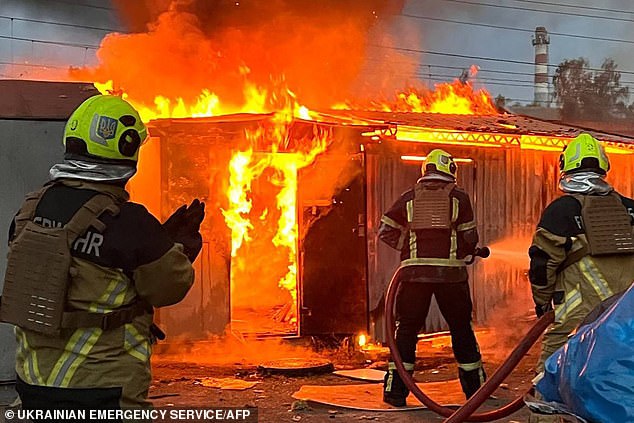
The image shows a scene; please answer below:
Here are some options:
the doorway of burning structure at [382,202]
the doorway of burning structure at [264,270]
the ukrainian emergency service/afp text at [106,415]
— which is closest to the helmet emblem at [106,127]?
the ukrainian emergency service/afp text at [106,415]

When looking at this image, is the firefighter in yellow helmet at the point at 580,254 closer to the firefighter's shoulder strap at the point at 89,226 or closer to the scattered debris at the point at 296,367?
the firefighter's shoulder strap at the point at 89,226

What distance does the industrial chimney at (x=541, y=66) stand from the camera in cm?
4059

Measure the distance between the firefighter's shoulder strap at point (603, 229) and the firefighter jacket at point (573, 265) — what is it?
0.01 meters

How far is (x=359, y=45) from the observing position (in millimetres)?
14914

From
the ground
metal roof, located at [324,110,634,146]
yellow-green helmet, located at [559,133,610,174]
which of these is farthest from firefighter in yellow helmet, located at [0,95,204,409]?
metal roof, located at [324,110,634,146]

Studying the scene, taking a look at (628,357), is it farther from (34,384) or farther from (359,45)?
(359,45)

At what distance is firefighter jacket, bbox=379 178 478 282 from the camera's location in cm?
596

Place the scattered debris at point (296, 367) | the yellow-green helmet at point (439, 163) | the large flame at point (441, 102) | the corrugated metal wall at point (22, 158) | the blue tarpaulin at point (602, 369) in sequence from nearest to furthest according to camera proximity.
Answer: the blue tarpaulin at point (602, 369) < the corrugated metal wall at point (22, 158) < the yellow-green helmet at point (439, 163) < the scattered debris at point (296, 367) < the large flame at point (441, 102)

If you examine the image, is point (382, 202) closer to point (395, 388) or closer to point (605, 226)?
point (395, 388)

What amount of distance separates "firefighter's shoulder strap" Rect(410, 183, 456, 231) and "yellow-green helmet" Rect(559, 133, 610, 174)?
1.61m

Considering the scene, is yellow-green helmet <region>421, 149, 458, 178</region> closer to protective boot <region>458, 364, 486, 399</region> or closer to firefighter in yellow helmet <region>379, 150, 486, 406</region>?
firefighter in yellow helmet <region>379, 150, 486, 406</region>

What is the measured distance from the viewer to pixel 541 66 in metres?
41.8

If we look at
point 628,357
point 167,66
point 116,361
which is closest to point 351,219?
point 167,66

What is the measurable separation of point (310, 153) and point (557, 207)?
4612mm
